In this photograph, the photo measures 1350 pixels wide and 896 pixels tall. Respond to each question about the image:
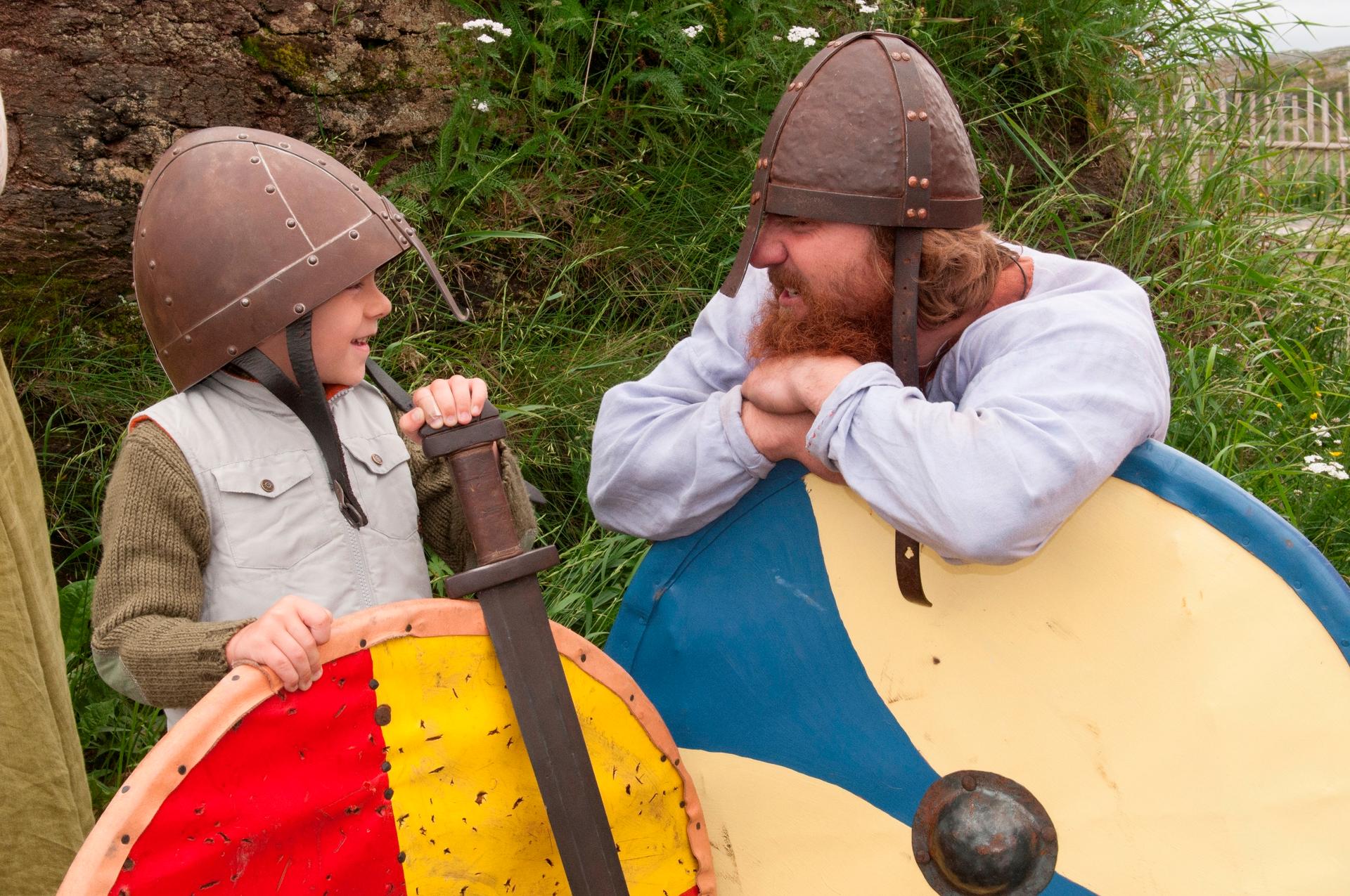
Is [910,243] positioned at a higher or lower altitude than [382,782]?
higher

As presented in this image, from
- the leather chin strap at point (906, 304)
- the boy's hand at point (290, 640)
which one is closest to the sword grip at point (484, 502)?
the boy's hand at point (290, 640)

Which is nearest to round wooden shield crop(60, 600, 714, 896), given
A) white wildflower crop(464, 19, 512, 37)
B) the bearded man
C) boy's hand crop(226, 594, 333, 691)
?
boy's hand crop(226, 594, 333, 691)

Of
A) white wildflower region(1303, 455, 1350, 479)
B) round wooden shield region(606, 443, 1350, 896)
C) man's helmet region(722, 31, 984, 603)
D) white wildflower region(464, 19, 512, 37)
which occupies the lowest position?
white wildflower region(1303, 455, 1350, 479)

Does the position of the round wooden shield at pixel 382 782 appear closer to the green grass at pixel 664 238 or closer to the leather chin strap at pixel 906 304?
the leather chin strap at pixel 906 304

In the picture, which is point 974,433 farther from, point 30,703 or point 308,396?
point 30,703

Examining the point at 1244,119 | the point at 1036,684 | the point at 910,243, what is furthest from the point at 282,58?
the point at 1244,119

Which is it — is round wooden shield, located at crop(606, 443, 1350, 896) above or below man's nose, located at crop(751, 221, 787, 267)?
below

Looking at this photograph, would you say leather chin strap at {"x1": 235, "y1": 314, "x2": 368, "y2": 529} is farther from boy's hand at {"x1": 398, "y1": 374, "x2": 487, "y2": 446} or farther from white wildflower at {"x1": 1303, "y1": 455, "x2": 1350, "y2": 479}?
white wildflower at {"x1": 1303, "y1": 455, "x2": 1350, "y2": 479}

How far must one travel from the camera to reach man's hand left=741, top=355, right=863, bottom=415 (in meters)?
1.62

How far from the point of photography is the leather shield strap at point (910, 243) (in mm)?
1596

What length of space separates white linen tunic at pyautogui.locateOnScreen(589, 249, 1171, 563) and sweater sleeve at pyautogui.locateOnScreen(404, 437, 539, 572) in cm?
13

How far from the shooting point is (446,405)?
5.01ft

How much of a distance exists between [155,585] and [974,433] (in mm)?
1081

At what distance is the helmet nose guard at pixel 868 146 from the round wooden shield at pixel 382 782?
2.23ft
